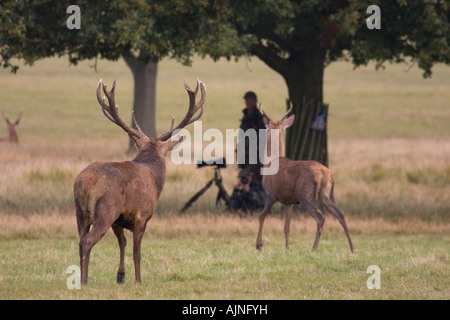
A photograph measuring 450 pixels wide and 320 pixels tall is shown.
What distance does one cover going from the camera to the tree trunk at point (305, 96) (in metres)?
18.4

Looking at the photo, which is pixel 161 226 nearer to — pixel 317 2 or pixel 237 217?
pixel 237 217

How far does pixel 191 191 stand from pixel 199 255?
308 inches

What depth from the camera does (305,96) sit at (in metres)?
18.5

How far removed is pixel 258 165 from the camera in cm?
1766

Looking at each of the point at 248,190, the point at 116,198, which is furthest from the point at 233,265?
the point at 248,190

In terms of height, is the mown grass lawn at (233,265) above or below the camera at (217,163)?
below

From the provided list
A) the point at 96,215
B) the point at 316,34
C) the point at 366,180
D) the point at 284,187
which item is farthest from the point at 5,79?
the point at 96,215

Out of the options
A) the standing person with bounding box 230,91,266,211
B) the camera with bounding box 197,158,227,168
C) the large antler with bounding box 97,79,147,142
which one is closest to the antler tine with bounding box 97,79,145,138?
the large antler with bounding box 97,79,147,142

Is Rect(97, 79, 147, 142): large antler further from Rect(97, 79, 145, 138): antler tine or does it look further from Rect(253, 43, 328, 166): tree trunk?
Rect(253, 43, 328, 166): tree trunk

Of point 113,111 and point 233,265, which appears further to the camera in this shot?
point 233,265

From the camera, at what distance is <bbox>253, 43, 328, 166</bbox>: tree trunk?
1839 cm

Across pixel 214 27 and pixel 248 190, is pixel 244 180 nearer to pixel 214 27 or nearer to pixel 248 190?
pixel 248 190

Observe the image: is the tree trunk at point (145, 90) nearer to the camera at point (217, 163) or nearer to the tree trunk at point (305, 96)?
the tree trunk at point (305, 96)

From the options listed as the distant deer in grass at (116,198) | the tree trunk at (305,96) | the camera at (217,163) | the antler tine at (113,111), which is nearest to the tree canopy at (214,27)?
the tree trunk at (305,96)
